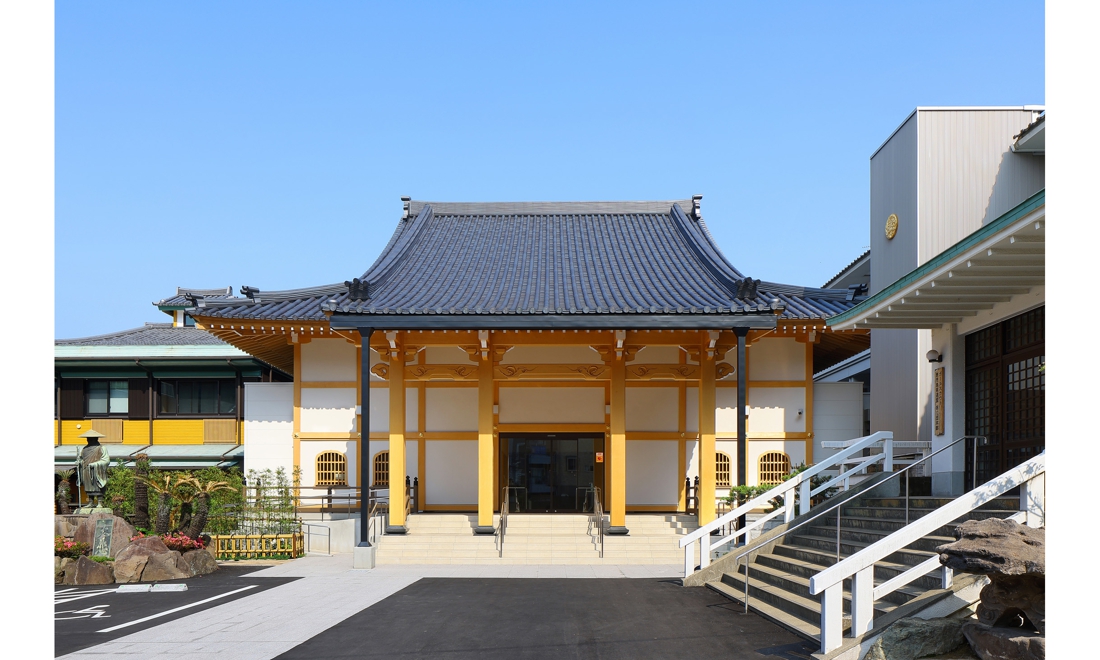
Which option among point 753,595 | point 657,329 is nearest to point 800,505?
point 753,595

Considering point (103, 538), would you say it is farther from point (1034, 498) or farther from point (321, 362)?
point (1034, 498)

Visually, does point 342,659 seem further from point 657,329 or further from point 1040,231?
point 657,329

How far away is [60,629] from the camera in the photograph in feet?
35.2

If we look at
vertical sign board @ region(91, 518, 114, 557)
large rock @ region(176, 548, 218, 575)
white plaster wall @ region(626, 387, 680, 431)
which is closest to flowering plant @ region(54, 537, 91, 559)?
vertical sign board @ region(91, 518, 114, 557)

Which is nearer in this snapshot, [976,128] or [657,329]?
[976,128]

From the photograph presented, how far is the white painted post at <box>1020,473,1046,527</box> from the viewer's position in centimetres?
853

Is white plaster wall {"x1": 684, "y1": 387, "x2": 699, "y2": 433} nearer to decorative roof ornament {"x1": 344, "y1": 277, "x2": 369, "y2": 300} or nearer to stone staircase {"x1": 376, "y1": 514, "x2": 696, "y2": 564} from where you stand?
stone staircase {"x1": 376, "y1": 514, "x2": 696, "y2": 564}

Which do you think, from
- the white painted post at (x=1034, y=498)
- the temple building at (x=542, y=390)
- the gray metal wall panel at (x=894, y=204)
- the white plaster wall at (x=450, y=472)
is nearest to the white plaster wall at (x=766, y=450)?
the temple building at (x=542, y=390)

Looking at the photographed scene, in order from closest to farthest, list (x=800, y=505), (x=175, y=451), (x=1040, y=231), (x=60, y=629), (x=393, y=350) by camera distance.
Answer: (x=1040, y=231) < (x=60, y=629) < (x=800, y=505) < (x=393, y=350) < (x=175, y=451)

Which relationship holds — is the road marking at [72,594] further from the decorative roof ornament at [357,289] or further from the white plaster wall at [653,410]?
the white plaster wall at [653,410]

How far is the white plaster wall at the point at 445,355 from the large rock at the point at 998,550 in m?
16.1

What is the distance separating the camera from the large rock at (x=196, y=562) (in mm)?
16578
